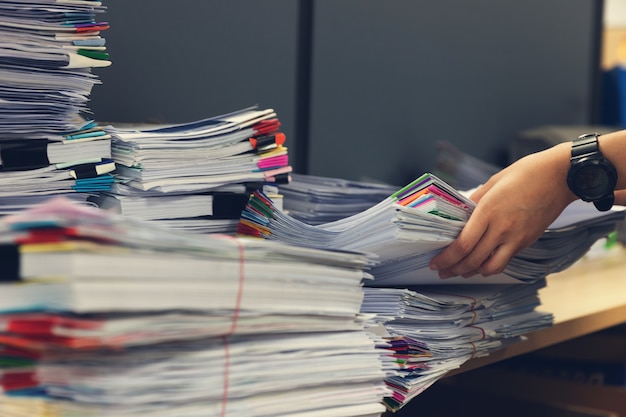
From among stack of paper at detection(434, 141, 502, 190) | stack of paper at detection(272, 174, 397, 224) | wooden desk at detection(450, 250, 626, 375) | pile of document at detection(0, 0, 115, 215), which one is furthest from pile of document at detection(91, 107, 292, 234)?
stack of paper at detection(434, 141, 502, 190)

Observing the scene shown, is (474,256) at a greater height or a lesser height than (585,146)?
lesser

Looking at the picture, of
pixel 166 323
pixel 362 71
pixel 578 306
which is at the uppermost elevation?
pixel 362 71

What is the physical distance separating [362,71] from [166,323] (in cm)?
115

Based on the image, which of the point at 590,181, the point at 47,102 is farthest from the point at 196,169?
the point at 590,181

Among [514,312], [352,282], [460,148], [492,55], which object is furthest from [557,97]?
[352,282]

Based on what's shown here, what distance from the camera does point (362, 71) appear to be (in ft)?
5.74

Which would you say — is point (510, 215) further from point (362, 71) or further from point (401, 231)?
point (362, 71)

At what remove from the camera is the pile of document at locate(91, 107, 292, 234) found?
1.01 metres

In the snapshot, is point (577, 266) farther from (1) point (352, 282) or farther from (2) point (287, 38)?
(1) point (352, 282)

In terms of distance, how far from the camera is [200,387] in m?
0.73

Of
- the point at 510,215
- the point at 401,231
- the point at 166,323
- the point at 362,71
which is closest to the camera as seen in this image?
the point at 166,323

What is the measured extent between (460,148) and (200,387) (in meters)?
1.45

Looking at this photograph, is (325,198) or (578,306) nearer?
(325,198)

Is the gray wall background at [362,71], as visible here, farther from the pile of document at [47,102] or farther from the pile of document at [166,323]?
the pile of document at [166,323]
